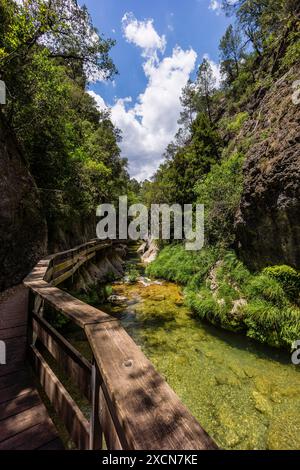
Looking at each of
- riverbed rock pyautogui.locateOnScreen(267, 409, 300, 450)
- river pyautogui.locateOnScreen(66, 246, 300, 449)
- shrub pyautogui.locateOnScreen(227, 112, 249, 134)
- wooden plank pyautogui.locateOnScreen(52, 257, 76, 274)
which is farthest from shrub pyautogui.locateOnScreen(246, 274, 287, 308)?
shrub pyautogui.locateOnScreen(227, 112, 249, 134)

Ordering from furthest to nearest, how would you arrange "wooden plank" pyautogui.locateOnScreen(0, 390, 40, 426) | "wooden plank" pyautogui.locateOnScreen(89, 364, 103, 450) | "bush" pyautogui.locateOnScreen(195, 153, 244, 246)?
1. "bush" pyautogui.locateOnScreen(195, 153, 244, 246)
2. "wooden plank" pyautogui.locateOnScreen(0, 390, 40, 426)
3. "wooden plank" pyautogui.locateOnScreen(89, 364, 103, 450)

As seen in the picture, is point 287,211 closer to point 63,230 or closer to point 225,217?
point 225,217

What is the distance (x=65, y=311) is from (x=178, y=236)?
14.9m

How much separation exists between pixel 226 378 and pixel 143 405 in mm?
5664

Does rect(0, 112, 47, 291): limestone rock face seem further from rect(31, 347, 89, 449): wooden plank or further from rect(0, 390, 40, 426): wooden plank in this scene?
rect(31, 347, 89, 449): wooden plank

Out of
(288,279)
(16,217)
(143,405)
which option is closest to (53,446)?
(143,405)

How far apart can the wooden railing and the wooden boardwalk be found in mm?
176

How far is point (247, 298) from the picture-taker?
25.3 feet

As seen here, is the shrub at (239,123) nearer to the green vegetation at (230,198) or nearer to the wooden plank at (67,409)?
the green vegetation at (230,198)

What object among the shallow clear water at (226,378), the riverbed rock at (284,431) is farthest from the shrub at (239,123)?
the riverbed rock at (284,431)

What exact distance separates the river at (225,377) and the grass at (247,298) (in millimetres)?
391

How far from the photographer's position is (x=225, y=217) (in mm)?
10625

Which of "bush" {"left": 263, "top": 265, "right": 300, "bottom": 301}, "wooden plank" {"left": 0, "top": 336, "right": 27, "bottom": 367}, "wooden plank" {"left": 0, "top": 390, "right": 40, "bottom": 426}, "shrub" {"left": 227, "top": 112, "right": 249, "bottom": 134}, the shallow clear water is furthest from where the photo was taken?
"shrub" {"left": 227, "top": 112, "right": 249, "bottom": 134}

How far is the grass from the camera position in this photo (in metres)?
6.52
